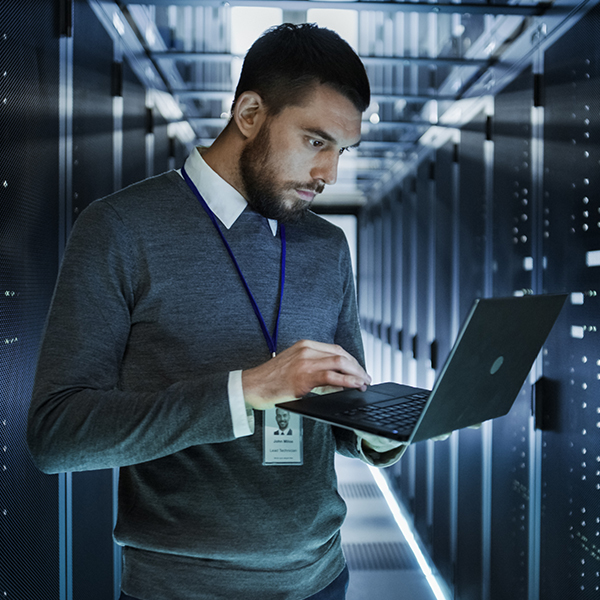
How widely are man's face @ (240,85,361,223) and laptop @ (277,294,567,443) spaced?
1.53ft

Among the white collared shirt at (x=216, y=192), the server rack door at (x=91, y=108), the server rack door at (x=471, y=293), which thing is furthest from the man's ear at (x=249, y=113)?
the server rack door at (x=471, y=293)

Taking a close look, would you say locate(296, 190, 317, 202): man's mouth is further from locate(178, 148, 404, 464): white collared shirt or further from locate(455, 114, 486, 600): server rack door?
locate(455, 114, 486, 600): server rack door

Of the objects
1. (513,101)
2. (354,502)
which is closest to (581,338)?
(513,101)

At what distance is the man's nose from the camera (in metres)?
1.23

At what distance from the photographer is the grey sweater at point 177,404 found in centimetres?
89

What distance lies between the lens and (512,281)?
7.45 feet

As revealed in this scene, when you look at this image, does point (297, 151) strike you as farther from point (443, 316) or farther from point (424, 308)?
point (424, 308)

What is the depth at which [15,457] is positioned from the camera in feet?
4.55

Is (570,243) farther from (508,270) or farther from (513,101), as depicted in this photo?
(513,101)

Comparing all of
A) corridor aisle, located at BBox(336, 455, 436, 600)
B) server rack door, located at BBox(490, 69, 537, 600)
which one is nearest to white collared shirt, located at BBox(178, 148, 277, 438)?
Result: server rack door, located at BBox(490, 69, 537, 600)

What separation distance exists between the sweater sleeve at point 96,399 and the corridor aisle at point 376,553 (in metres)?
2.82

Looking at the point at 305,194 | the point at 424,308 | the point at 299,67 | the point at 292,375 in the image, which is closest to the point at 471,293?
the point at 424,308

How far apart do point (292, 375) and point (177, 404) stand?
189 mm

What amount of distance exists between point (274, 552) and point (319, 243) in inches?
26.8
